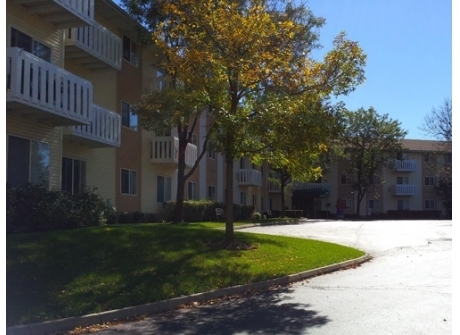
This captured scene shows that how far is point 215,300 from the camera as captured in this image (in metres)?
10.8

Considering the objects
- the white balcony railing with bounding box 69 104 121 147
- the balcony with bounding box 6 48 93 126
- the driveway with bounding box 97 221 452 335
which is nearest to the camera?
the driveway with bounding box 97 221 452 335

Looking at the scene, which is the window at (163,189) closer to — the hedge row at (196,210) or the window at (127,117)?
the hedge row at (196,210)

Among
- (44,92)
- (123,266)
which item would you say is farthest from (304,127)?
(44,92)

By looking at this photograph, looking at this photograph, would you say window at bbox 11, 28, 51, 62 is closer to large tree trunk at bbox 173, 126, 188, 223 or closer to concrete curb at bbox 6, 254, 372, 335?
large tree trunk at bbox 173, 126, 188, 223

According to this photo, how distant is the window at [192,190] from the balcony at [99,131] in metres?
10.6

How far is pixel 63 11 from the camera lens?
16.7m

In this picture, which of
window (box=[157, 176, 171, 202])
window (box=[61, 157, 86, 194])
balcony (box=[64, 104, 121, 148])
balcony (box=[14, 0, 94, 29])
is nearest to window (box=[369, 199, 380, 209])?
window (box=[157, 176, 171, 202])

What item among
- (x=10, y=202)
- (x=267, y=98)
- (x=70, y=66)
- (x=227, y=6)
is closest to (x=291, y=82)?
(x=267, y=98)

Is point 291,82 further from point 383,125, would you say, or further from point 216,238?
point 383,125

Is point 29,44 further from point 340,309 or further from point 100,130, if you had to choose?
point 340,309

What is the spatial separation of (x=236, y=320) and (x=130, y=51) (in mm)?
18067

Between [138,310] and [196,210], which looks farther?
[196,210]

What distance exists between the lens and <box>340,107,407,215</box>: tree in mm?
55812

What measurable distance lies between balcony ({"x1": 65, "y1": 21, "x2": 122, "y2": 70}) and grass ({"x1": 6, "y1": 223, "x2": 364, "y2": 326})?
6.94m
